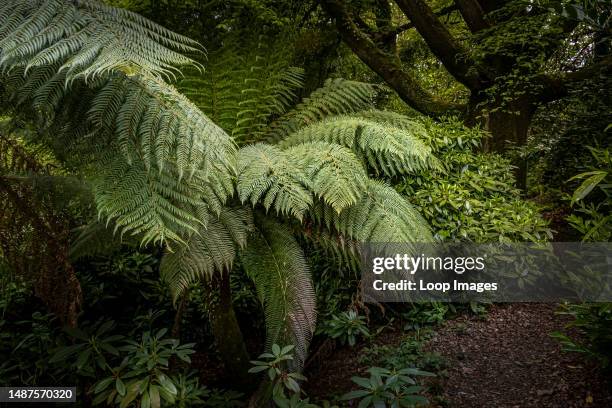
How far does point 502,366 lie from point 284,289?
42.6 inches

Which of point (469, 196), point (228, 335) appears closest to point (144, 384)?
point (228, 335)

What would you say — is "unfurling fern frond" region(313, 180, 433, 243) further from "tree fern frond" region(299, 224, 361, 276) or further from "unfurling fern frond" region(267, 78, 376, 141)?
"unfurling fern frond" region(267, 78, 376, 141)

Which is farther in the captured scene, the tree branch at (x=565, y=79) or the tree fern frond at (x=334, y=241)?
the tree branch at (x=565, y=79)

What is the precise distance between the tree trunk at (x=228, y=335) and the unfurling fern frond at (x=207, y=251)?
45 cm

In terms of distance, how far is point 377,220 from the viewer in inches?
72.4

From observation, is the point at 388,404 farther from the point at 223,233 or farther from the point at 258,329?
the point at 258,329

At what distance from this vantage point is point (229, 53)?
2242 millimetres

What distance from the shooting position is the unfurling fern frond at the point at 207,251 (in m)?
1.53

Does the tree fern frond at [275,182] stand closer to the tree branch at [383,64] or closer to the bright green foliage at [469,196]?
the bright green foliage at [469,196]

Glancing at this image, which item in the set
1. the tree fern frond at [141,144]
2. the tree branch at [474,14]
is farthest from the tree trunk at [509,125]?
the tree fern frond at [141,144]

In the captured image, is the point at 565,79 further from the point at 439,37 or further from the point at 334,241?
the point at 334,241

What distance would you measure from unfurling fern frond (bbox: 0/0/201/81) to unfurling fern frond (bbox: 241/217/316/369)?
0.82 metres

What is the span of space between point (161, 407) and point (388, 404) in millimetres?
942

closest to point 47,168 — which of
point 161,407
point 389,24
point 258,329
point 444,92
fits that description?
point 161,407
